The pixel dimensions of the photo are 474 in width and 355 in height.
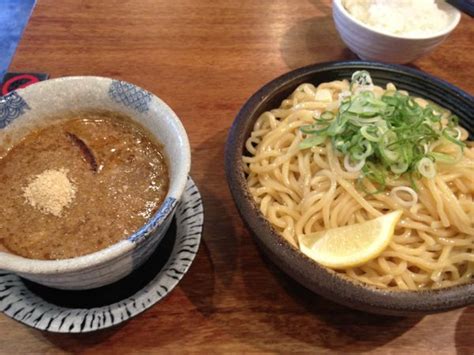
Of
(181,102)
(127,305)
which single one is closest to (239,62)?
(181,102)

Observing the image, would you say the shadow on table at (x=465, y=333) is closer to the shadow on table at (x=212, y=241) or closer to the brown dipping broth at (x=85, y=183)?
the shadow on table at (x=212, y=241)

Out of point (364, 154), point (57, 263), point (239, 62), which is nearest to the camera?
point (57, 263)

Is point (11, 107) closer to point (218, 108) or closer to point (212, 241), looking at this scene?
point (212, 241)

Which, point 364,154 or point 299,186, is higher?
point 364,154

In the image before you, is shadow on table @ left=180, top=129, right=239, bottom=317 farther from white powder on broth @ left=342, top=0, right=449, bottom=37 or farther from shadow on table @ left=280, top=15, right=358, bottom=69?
white powder on broth @ left=342, top=0, right=449, bottom=37

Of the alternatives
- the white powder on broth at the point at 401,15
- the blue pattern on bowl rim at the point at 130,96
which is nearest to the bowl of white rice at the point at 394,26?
the white powder on broth at the point at 401,15

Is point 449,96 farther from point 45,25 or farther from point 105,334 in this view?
point 45,25
